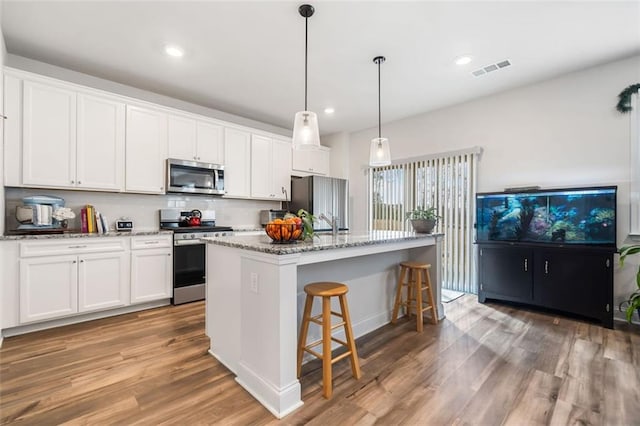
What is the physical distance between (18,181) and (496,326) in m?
4.95

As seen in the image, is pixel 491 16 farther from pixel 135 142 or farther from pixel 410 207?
pixel 135 142

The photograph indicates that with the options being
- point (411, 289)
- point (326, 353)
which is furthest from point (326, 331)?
point (411, 289)

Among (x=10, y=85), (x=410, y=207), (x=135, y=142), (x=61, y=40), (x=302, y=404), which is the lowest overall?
(x=302, y=404)

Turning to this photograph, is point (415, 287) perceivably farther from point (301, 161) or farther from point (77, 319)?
point (77, 319)

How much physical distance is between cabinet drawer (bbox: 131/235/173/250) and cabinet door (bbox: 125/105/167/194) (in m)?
0.62

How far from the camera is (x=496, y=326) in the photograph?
2.99 metres

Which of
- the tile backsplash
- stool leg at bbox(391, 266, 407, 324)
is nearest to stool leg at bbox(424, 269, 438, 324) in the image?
stool leg at bbox(391, 266, 407, 324)

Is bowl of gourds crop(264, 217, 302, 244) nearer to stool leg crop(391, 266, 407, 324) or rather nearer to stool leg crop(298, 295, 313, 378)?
stool leg crop(298, 295, 313, 378)

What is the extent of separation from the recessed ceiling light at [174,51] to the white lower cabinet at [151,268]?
Result: 6.68 ft

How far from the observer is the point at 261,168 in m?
A: 4.87

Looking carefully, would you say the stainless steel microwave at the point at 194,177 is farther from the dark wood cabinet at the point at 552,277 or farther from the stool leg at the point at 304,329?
the dark wood cabinet at the point at 552,277

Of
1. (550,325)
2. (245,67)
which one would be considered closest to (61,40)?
(245,67)

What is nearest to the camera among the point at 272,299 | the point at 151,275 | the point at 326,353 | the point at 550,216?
the point at 272,299

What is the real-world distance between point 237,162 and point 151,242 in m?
1.73
